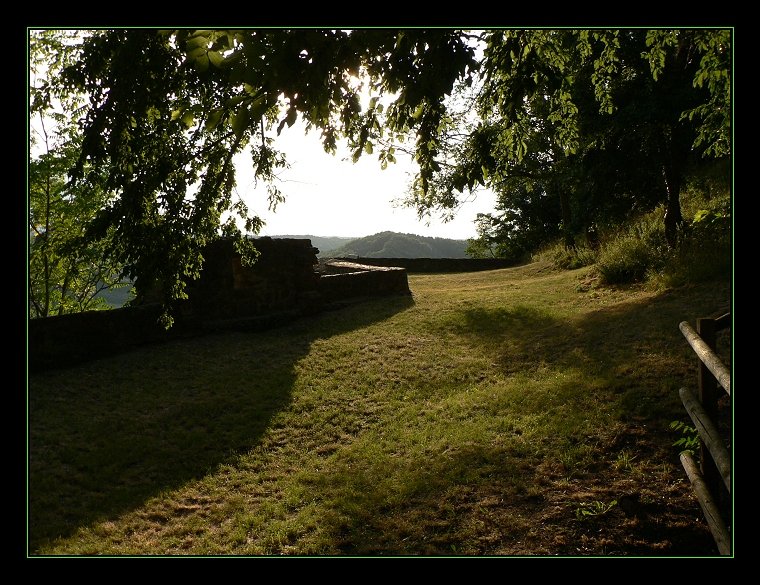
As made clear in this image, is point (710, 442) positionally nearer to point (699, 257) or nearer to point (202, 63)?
point (202, 63)

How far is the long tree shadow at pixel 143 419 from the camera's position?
16.2 feet

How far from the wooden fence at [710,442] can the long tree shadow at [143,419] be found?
4624 millimetres

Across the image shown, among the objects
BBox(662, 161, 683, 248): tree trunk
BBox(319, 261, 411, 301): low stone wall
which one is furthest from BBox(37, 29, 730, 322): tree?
BBox(319, 261, 411, 301): low stone wall

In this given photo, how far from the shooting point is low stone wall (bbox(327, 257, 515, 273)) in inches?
941

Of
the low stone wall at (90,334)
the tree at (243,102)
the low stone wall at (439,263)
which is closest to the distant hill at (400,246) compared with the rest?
the low stone wall at (439,263)

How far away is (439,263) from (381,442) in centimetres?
1904

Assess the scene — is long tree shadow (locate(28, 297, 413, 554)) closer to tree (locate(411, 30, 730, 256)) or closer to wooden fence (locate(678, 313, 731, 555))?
tree (locate(411, 30, 730, 256))

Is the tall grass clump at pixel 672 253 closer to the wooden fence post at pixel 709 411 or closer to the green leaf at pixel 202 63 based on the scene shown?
the wooden fence post at pixel 709 411

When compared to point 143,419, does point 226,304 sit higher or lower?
higher

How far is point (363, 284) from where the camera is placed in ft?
44.7

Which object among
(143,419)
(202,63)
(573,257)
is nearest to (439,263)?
(573,257)

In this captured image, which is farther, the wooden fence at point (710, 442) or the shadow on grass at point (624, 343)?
the shadow on grass at point (624, 343)

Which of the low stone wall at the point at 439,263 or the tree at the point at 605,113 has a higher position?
the tree at the point at 605,113

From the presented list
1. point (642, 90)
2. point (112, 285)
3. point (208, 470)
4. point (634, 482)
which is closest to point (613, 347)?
point (634, 482)
